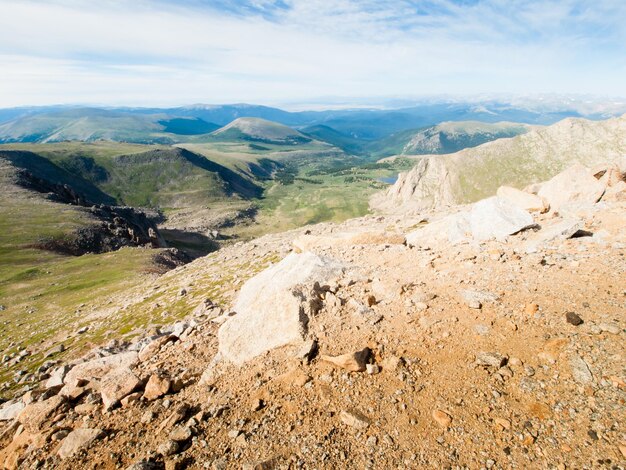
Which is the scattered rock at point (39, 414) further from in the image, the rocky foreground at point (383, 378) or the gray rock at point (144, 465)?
the gray rock at point (144, 465)

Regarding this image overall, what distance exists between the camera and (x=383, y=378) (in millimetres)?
11102

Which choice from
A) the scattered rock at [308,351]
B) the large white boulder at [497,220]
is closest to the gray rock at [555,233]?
the large white boulder at [497,220]

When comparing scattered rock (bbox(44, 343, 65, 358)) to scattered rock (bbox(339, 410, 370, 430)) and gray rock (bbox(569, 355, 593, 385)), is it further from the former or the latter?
gray rock (bbox(569, 355, 593, 385))

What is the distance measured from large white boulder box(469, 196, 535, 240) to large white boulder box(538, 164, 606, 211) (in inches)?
266

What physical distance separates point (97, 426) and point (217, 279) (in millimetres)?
28169

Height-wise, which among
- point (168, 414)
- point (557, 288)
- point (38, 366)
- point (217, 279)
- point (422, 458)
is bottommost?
point (38, 366)

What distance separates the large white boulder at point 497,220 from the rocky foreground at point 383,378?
161cm

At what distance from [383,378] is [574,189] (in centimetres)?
2584

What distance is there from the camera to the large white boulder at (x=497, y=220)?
20000 mm

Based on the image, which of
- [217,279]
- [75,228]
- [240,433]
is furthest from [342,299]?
[75,228]

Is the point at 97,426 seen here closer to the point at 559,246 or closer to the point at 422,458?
the point at 422,458

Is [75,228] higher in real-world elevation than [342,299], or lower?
lower

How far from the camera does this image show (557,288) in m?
13.9

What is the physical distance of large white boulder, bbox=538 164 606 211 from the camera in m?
25.7
